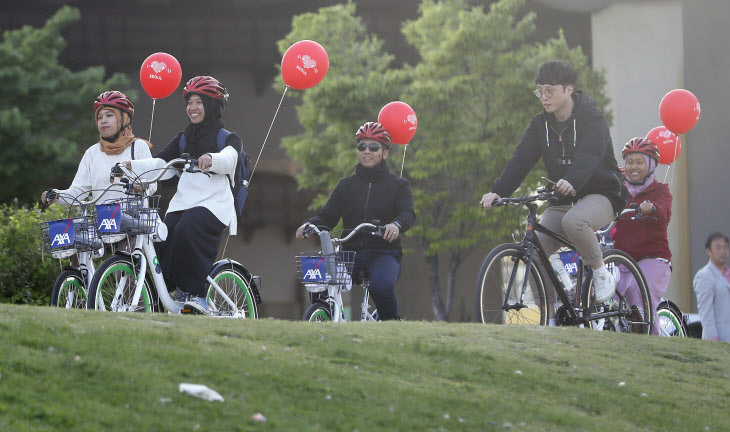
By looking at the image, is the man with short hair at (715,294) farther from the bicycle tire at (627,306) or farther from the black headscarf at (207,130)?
the black headscarf at (207,130)

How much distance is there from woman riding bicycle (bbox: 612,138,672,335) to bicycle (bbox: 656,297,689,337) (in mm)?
286

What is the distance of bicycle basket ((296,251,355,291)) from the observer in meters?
8.01

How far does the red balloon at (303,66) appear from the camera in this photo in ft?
36.1

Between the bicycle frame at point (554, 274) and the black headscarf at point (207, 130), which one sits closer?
the bicycle frame at point (554, 274)

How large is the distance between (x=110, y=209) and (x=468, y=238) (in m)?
16.1

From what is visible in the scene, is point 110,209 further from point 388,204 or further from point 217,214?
point 388,204

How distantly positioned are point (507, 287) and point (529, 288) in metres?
0.21

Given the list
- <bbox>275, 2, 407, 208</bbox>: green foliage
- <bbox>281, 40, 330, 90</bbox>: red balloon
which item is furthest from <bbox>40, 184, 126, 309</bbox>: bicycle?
<bbox>275, 2, 407, 208</bbox>: green foliage

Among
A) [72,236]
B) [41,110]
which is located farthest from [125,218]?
[41,110]

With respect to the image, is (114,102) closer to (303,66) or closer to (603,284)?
(303,66)

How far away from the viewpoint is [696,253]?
2503 cm

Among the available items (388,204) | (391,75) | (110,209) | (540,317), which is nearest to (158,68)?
(388,204)

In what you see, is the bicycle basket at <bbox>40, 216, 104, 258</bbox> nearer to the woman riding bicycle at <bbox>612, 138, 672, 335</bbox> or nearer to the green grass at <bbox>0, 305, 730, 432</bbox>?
the green grass at <bbox>0, 305, 730, 432</bbox>

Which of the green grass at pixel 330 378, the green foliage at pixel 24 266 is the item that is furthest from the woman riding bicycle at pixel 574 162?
the green foliage at pixel 24 266
